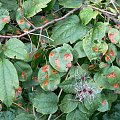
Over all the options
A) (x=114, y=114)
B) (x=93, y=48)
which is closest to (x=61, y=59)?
(x=93, y=48)

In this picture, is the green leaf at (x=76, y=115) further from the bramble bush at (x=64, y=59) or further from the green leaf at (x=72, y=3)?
the green leaf at (x=72, y=3)

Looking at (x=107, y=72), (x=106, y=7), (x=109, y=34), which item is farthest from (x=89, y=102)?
(x=106, y=7)

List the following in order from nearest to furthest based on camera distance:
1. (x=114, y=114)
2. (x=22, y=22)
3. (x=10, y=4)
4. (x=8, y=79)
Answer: (x=8, y=79) < (x=22, y=22) < (x=10, y=4) < (x=114, y=114)

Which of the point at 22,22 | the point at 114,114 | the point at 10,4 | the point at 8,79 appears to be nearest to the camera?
the point at 8,79

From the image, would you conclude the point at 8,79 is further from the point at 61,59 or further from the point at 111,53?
the point at 111,53

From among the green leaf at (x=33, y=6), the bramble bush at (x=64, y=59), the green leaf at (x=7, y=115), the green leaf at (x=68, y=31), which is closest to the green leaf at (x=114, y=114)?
the bramble bush at (x=64, y=59)

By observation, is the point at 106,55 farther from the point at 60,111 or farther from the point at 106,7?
the point at 60,111

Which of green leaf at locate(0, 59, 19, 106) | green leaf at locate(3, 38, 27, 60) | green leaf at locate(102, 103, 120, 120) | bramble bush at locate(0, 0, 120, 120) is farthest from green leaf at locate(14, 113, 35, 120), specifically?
green leaf at locate(102, 103, 120, 120)
